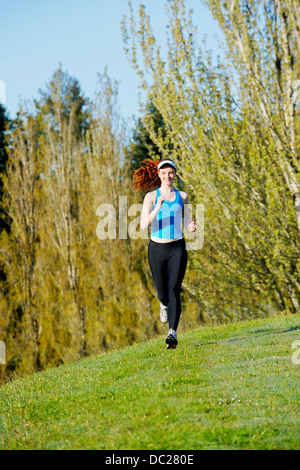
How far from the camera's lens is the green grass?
4.17 meters

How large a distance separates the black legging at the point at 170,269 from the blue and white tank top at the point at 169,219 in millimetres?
124

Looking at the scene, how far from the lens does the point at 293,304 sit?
521 inches

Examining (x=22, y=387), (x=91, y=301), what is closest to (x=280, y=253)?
(x=22, y=387)

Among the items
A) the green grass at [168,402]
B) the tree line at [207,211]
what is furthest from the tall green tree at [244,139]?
the green grass at [168,402]

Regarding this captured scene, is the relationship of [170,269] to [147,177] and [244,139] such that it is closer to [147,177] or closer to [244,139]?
[147,177]

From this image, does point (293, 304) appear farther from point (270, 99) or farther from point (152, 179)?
point (152, 179)

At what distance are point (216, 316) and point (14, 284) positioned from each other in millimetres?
10562

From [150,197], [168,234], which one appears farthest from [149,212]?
[168,234]

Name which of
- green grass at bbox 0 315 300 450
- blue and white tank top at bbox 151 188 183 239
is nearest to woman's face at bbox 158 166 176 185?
blue and white tank top at bbox 151 188 183 239

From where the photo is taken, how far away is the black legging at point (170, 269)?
6.71 metres

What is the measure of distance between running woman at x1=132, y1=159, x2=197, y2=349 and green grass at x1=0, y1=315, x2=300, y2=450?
0.89m

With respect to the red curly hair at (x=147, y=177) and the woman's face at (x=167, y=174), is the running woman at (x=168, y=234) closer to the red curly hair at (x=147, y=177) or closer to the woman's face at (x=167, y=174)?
the woman's face at (x=167, y=174)

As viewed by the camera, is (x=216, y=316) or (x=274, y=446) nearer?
(x=274, y=446)

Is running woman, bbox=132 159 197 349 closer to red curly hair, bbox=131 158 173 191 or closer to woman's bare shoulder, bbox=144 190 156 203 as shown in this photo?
woman's bare shoulder, bbox=144 190 156 203
